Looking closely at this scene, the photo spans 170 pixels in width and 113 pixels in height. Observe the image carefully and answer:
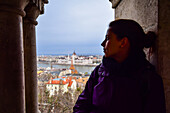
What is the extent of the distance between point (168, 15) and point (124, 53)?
0.41 meters

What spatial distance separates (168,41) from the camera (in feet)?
2.91

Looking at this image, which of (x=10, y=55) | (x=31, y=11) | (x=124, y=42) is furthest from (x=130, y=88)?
(x=31, y=11)

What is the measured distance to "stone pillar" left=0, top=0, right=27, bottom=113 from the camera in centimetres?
111

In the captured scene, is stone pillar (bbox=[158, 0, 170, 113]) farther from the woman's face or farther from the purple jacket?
the woman's face

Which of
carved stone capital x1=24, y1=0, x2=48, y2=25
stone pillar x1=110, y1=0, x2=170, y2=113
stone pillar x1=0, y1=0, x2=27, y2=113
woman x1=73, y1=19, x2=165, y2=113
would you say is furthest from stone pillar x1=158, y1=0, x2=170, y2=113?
carved stone capital x1=24, y1=0, x2=48, y2=25

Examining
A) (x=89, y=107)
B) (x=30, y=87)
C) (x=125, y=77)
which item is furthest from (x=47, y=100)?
(x=125, y=77)

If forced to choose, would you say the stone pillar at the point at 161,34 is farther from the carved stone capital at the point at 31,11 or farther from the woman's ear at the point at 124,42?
the carved stone capital at the point at 31,11

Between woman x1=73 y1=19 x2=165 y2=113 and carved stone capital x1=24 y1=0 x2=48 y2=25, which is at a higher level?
carved stone capital x1=24 y1=0 x2=48 y2=25

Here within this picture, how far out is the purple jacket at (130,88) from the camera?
28.8 inches

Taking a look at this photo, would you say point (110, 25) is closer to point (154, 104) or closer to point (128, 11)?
point (154, 104)

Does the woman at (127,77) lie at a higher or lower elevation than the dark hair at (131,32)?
lower

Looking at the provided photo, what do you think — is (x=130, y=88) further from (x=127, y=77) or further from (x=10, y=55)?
(x=10, y=55)

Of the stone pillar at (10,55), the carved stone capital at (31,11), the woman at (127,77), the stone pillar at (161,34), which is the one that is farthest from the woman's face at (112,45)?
the carved stone capital at (31,11)

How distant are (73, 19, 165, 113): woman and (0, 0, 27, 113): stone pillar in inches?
30.6
